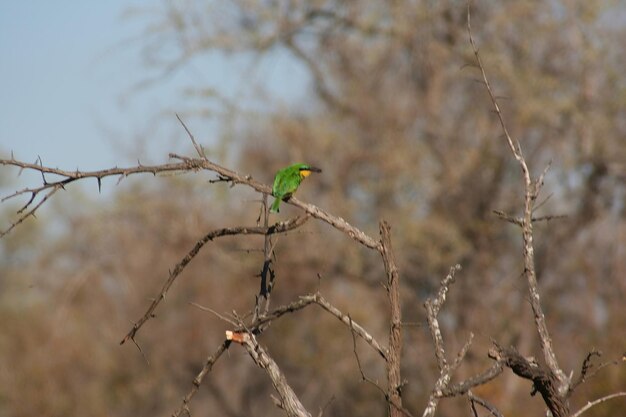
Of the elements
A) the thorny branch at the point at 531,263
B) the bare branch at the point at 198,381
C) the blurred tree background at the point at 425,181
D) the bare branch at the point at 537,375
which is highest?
the blurred tree background at the point at 425,181

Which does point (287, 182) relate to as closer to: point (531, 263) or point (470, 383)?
point (531, 263)

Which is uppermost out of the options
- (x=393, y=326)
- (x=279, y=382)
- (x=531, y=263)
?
(x=531, y=263)

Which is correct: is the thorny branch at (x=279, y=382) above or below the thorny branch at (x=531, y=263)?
below

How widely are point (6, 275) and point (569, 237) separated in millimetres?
25161

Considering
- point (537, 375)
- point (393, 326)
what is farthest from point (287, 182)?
→ point (537, 375)

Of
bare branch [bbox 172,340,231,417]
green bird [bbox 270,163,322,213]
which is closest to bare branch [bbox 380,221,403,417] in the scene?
bare branch [bbox 172,340,231,417]

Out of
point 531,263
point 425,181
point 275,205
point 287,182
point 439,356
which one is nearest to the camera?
point 439,356

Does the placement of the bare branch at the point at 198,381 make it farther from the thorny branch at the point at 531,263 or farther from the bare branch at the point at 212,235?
the thorny branch at the point at 531,263

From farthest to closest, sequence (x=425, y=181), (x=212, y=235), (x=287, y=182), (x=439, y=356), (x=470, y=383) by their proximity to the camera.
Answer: (x=425, y=181) < (x=287, y=182) < (x=212, y=235) < (x=439, y=356) < (x=470, y=383)

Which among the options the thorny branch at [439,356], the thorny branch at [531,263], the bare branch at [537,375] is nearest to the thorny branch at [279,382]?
the thorny branch at [439,356]

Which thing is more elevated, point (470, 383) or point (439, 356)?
point (439, 356)

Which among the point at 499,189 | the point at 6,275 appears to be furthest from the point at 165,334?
the point at 6,275

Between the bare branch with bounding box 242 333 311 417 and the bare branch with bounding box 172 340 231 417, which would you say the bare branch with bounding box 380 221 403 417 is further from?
the bare branch with bounding box 172 340 231 417

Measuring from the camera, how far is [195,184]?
22.0 m
